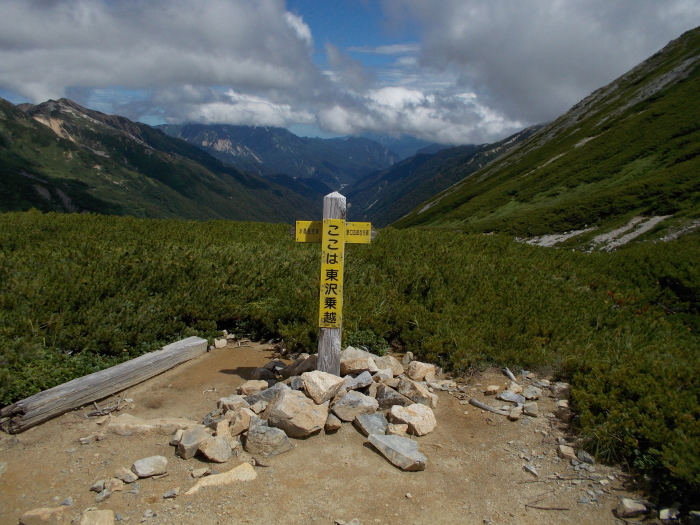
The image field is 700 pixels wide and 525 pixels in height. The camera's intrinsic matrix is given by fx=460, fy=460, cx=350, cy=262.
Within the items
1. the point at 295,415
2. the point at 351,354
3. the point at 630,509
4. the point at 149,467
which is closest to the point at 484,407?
the point at 351,354

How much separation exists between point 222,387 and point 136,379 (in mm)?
1376

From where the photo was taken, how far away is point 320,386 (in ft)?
20.7

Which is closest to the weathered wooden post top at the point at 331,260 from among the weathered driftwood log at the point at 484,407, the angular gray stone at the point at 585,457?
the weathered driftwood log at the point at 484,407

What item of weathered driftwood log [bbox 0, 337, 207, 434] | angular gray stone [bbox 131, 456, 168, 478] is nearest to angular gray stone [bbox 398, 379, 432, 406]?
angular gray stone [bbox 131, 456, 168, 478]

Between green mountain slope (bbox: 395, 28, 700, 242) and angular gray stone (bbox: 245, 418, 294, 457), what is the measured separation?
156 ft

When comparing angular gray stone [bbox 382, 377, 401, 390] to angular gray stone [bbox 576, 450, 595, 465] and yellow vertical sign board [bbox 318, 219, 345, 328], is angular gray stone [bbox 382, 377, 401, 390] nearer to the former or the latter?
yellow vertical sign board [bbox 318, 219, 345, 328]

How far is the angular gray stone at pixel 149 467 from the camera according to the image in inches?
194

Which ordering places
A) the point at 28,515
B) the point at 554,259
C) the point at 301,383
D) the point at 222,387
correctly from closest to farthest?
1. the point at 28,515
2. the point at 301,383
3. the point at 222,387
4. the point at 554,259

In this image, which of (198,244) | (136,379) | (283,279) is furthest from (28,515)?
(198,244)

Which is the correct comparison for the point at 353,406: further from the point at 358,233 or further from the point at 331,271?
the point at 358,233

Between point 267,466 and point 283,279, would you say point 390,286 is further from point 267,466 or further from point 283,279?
point 267,466

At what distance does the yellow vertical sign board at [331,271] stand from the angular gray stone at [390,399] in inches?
49.5

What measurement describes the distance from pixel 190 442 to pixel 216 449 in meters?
0.34

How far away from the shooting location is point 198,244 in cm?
1227
